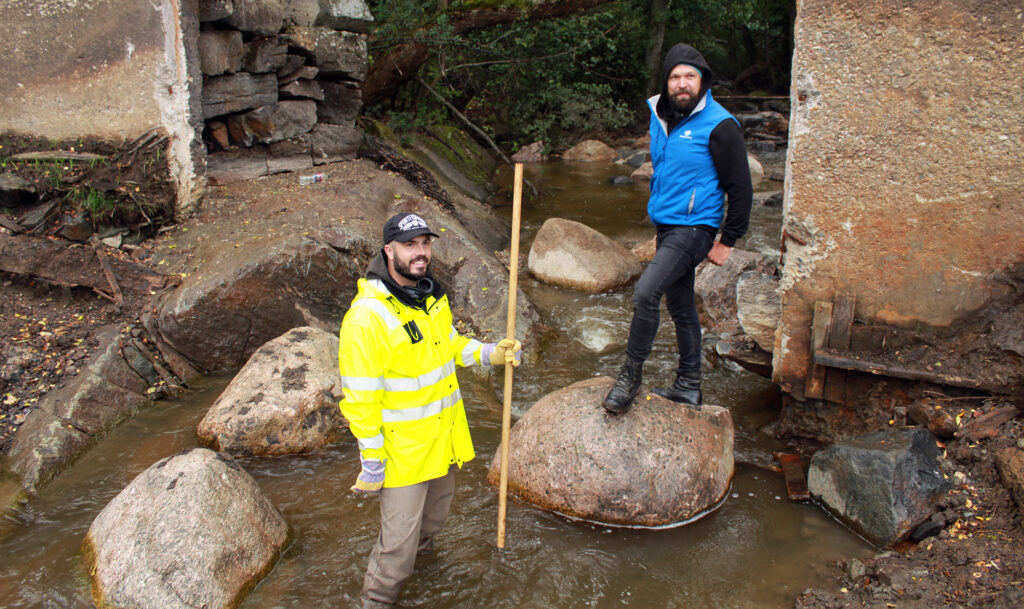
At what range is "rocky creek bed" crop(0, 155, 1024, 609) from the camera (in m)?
3.37

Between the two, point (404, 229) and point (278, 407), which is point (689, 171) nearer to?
point (404, 229)

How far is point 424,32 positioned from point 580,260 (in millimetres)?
5429

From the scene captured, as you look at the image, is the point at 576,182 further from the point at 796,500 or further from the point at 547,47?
the point at 796,500

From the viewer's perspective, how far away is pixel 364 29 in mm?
10055

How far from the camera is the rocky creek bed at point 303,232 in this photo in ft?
11.1

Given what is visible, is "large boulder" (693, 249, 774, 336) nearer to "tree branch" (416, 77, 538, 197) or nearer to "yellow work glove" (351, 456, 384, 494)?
"yellow work glove" (351, 456, 384, 494)

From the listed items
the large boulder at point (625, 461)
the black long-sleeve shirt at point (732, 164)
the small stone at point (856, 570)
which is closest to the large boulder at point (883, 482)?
the small stone at point (856, 570)

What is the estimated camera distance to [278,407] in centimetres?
498

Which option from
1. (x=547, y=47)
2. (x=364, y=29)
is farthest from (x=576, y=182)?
(x=364, y=29)

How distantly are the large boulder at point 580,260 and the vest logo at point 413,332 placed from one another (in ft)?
16.5

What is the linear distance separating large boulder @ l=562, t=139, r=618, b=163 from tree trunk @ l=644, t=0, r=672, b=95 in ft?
8.73

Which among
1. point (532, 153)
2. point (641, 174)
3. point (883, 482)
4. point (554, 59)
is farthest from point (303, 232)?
point (554, 59)

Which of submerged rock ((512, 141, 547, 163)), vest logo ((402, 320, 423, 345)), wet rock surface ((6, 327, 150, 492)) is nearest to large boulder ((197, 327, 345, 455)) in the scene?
wet rock surface ((6, 327, 150, 492))

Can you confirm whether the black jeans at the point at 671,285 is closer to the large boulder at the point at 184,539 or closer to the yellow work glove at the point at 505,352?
the yellow work glove at the point at 505,352
